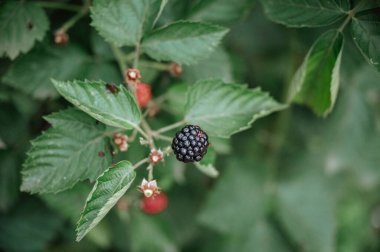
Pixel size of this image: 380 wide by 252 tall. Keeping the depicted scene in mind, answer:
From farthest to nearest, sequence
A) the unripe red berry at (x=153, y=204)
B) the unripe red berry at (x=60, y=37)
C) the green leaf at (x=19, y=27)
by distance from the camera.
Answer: the unripe red berry at (x=153, y=204) < the unripe red berry at (x=60, y=37) < the green leaf at (x=19, y=27)

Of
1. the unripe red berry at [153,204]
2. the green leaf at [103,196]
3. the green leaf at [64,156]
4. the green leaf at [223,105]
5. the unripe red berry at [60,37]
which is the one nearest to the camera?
the green leaf at [103,196]

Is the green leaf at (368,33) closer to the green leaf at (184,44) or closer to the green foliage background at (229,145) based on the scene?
the green foliage background at (229,145)

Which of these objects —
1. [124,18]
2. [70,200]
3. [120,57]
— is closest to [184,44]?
[124,18]

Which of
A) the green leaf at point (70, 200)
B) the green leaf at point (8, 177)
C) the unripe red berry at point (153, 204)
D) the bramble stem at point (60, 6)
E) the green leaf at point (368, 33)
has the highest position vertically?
the bramble stem at point (60, 6)

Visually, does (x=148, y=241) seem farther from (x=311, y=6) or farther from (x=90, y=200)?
(x=311, y=6)

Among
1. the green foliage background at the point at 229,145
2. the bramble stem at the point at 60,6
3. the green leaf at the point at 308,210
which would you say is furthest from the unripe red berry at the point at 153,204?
the green leaf at the point at 308,210

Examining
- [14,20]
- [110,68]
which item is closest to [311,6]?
[110,68]

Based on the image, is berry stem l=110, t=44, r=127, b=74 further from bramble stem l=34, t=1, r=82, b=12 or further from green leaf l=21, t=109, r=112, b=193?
green leaf l=21, t=109, r=112, b=193
